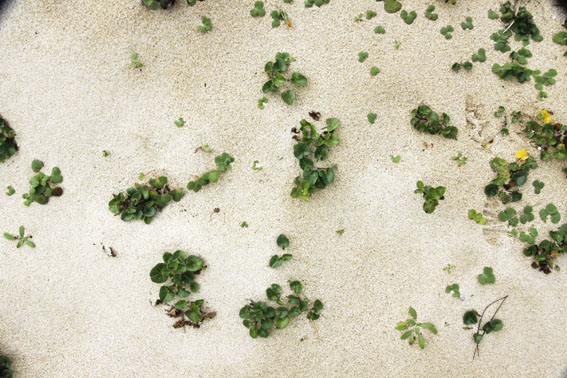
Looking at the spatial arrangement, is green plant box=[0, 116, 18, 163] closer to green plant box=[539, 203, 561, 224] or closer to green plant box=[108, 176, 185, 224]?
green plant box=[108, 176, 185, 224]

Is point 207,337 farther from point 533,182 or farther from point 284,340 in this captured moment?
point 533,182

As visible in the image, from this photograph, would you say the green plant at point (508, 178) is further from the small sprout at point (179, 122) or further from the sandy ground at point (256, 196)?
the small sprout at point (179, 122)

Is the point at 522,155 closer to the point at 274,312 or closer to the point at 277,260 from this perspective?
the point at 277,260

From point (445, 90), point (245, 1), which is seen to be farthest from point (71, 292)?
point (445, 90)

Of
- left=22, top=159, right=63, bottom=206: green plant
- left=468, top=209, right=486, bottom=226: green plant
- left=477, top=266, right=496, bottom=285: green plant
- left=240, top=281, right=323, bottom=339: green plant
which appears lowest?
left=477, top=266, right=496, bottom=285: green plant

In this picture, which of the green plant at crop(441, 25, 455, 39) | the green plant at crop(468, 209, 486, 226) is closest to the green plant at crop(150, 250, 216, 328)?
the green plant at crop(468, 209, 486, 226)

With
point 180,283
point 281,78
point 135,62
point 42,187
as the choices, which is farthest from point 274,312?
point 135,62
